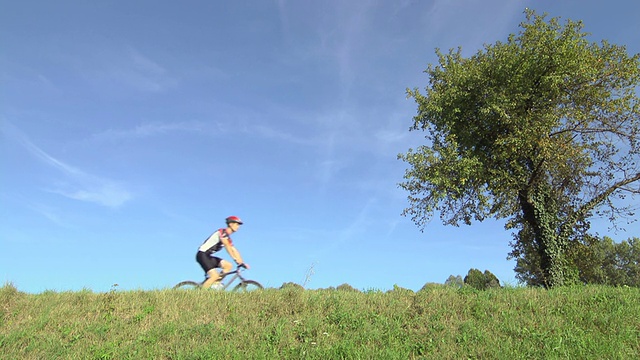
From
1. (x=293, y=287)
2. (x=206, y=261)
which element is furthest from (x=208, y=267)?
(x=293, y=287)

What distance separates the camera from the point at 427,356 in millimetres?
8172

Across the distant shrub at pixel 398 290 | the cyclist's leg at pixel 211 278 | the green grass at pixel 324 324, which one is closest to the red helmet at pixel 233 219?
the cyclist's leg at pixel 211 278

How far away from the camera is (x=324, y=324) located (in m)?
9.73

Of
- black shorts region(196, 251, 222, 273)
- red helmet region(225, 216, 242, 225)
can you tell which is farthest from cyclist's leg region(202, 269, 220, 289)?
red helmet region(225, 216, 242, 225)

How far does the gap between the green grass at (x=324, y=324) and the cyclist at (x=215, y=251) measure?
1.12 m

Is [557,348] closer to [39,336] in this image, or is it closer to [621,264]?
[39,336]

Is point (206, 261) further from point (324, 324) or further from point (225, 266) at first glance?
point (324, 324)

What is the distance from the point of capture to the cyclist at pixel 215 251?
1336 centimetres

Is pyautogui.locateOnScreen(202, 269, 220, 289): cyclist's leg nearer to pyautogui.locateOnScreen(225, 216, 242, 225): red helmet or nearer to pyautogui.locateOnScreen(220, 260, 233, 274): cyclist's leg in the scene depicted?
pyautogui.locateOnScreen(220, 260, 233, 274): cyclist's leg

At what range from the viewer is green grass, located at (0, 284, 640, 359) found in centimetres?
848

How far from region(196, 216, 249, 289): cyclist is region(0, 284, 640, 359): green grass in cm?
112

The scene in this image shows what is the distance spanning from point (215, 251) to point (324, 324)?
534cm

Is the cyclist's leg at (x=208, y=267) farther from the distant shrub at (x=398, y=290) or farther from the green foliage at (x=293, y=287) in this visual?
the distant shrub at (x=398, y=290)

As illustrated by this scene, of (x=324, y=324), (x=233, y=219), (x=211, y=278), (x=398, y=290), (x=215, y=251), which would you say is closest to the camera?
(x=324, y=324)
